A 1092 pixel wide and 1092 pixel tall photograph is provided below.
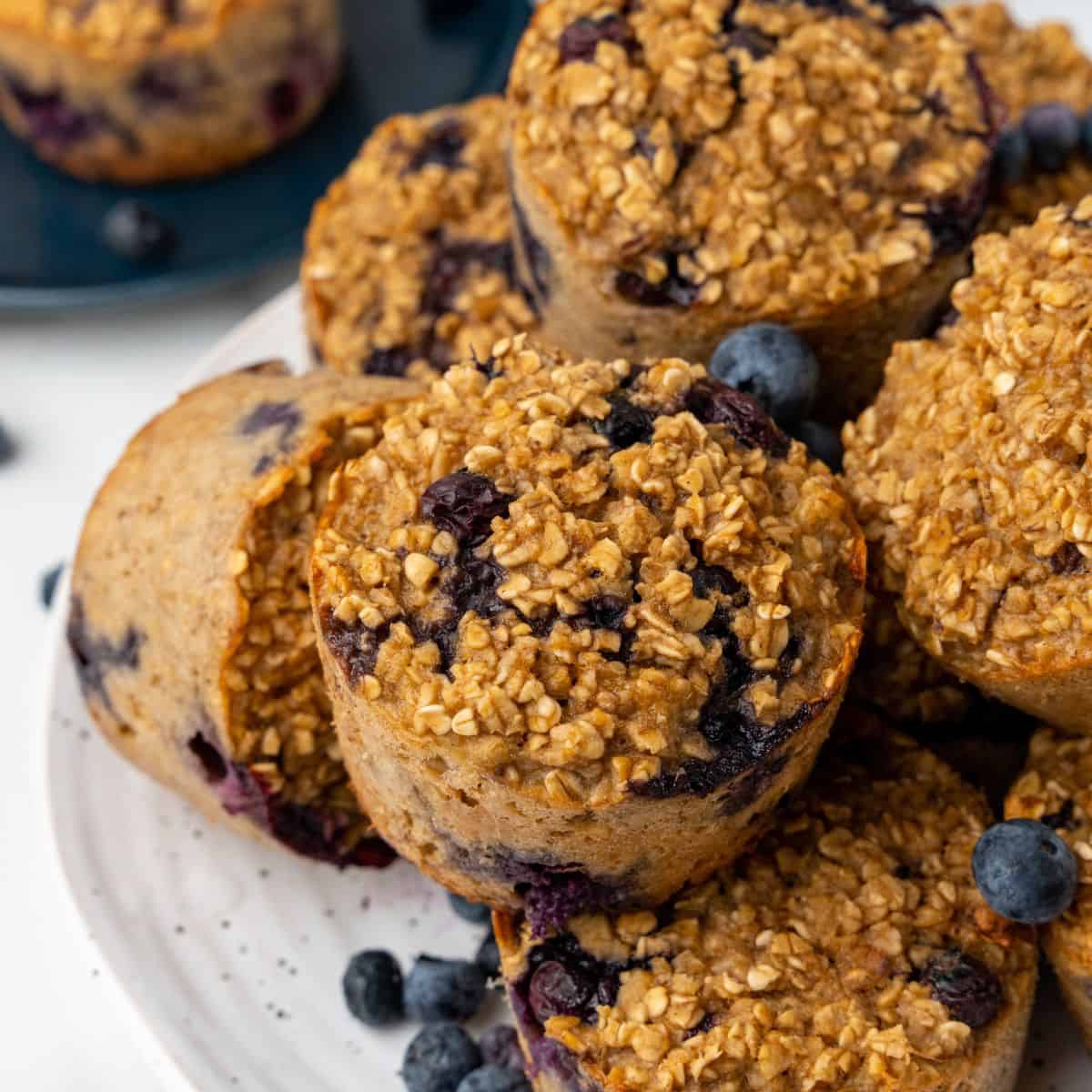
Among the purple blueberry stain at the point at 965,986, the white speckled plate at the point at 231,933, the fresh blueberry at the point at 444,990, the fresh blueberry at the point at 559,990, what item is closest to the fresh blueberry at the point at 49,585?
the white speckled plate at the point at 231,933

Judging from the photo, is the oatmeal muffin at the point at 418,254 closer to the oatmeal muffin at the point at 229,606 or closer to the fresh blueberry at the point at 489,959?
the oatmeal muffin at the point at 229,606

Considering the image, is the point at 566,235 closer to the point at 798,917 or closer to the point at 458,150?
the point at 458,150

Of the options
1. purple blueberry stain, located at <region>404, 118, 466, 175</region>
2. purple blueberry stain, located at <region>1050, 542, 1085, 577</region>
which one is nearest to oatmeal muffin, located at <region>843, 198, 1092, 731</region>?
purple blueberry stain, located at <region>1050, 542, 1085, 577</region>

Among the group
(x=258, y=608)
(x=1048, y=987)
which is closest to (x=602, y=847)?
(x=258, y=608)

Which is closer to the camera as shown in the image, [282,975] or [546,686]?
[546,686]

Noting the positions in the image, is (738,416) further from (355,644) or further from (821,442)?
(355,644)


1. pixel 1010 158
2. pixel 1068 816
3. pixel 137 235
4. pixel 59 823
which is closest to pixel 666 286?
pixel 1010 158

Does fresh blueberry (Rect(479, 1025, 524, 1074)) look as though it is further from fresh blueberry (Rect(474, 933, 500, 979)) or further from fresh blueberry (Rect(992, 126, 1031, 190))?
fresh blueberry (Rect(992, 126, 1031, 190))
